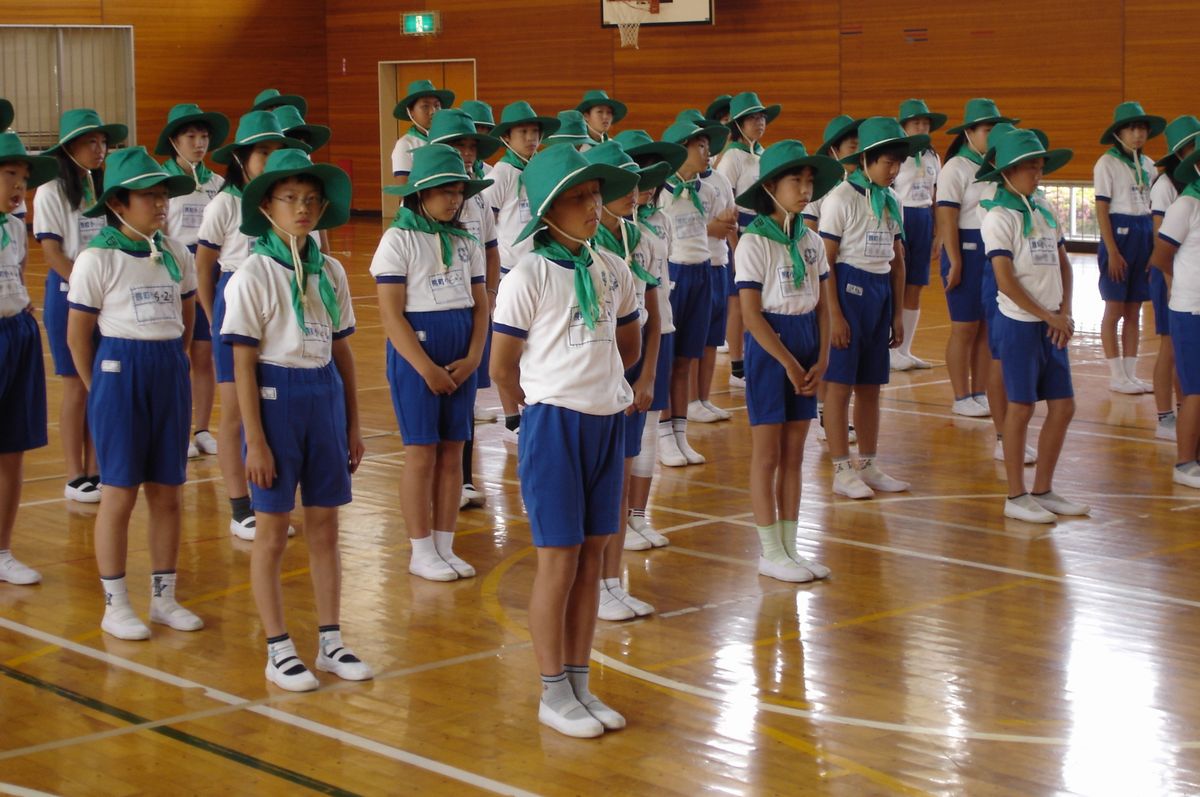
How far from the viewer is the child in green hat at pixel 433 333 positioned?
20.1 feet

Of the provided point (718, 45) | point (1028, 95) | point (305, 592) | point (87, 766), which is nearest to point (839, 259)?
point (305, 592)

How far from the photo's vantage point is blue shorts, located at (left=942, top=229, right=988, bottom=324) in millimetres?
9602

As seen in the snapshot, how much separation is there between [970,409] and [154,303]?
18.9 ft

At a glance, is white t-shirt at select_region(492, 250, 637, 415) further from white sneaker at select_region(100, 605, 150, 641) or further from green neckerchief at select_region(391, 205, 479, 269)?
white sneaker at select_region(100, 605, 150, 641)

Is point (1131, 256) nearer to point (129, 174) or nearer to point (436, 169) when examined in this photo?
point (436, 169)

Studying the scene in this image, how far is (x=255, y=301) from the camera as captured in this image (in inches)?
194

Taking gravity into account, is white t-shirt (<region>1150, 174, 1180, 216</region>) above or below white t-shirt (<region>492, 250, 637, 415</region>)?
above

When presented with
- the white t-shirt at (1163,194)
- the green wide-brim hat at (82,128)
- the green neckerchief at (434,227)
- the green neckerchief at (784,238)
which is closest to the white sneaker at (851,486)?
the green neckerchief at (784,238)

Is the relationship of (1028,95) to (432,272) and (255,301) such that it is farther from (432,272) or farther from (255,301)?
(255,301)

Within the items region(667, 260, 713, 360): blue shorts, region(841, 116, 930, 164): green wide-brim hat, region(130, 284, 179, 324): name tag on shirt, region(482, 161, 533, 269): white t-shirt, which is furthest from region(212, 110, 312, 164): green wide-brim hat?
region(841, 116, 930, 164): green wide-brim hat

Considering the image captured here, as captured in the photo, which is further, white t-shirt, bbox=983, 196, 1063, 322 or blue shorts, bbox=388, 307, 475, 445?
white t-shirt, bbox=983, 196, 1063, 322

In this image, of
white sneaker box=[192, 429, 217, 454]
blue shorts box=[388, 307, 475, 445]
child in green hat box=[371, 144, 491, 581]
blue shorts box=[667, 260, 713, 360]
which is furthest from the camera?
white sneaker box=[192, 429, 217, 454]

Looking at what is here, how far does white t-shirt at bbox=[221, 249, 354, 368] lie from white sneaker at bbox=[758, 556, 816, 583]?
7.20 ft

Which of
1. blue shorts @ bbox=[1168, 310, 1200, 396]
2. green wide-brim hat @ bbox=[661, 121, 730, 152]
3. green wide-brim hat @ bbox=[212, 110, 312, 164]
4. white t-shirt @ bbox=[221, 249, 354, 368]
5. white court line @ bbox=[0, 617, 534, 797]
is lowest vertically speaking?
white court line @ bbox=[0, 617, 534, 797]
